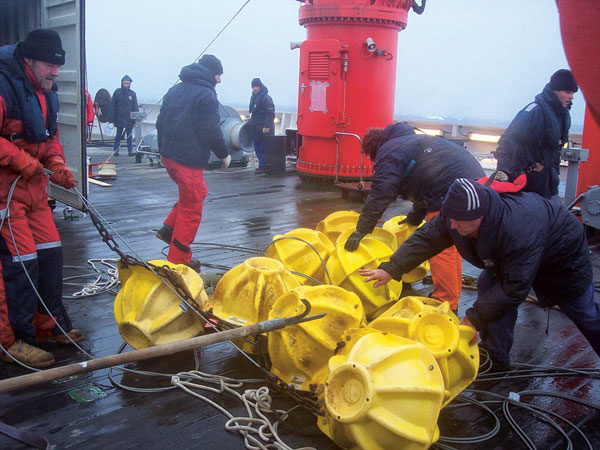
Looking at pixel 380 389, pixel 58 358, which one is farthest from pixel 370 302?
pixel 58 358

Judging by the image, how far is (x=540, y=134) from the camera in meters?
5.54

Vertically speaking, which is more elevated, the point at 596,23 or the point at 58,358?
the point at 596,23

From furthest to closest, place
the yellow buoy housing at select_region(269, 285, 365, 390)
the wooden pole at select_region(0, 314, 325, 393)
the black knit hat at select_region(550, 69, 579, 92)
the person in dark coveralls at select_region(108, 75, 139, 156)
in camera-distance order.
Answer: the person in dark coveralls at select_region(108, 75, 139, 156) < the black knit hat at select_region(550, 69, 579, 92) < the yellow buoy housing at select_region(269, 285, 365, 390) < the wooden pole at select_region(0, 314, 325, 393)

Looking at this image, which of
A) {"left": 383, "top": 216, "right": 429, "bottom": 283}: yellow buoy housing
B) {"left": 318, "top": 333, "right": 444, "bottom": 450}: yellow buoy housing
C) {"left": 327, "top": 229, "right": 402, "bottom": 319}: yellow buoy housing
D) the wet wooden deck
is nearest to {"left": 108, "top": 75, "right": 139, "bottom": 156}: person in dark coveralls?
the wet wooden deck

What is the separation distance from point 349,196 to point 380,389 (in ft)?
25.3

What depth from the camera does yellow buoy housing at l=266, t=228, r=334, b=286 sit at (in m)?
4.54

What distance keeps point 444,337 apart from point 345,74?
7.87m

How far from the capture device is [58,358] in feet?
12.5

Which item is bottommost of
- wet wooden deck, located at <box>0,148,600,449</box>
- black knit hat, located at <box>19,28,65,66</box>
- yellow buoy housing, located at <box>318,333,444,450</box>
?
wet wooden deck, located at <box>0,148,600,449</box>

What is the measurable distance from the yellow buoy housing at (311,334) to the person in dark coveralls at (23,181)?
154cm

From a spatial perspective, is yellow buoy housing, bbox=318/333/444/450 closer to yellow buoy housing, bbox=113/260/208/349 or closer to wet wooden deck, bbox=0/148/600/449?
wet wooden deck, bbox=0/148/600/449

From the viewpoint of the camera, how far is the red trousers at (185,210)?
5.52 m

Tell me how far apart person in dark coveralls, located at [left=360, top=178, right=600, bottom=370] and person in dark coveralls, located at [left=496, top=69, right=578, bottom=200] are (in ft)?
6.65

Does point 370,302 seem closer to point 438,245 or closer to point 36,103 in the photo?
point 438,245
